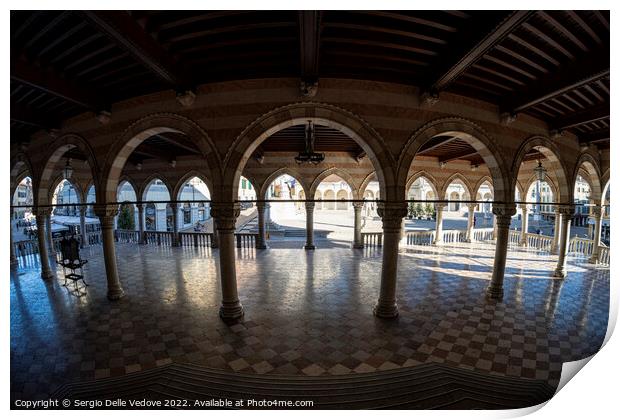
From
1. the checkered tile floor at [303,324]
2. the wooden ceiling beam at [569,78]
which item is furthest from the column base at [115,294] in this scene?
the wooden ceiling beam at [569,78]

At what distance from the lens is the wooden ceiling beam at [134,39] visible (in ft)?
10.4

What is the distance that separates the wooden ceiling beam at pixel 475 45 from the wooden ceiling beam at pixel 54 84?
757 centimetres

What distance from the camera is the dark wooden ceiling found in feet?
11.7

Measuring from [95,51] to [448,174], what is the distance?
15392 millimetres

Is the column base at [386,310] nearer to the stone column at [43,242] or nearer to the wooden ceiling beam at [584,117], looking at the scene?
the wooden ceiling beam at [584,117]

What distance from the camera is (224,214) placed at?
17.6 ft

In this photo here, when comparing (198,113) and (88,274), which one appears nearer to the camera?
(198,113)

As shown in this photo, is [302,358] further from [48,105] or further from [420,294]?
[48,105]

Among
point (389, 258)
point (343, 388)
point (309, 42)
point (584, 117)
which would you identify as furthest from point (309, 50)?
point (584, 117)

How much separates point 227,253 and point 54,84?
4.82 m

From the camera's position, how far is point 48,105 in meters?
6.38

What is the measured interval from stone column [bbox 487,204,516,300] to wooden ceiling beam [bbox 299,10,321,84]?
6.05 m

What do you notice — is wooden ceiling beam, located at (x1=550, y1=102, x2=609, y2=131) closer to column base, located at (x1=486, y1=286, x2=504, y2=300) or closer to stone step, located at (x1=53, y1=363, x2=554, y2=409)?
column base, located at (x1=486, y1=286, x2=504, y2=300)

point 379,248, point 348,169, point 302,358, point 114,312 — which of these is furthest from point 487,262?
point 114,312
